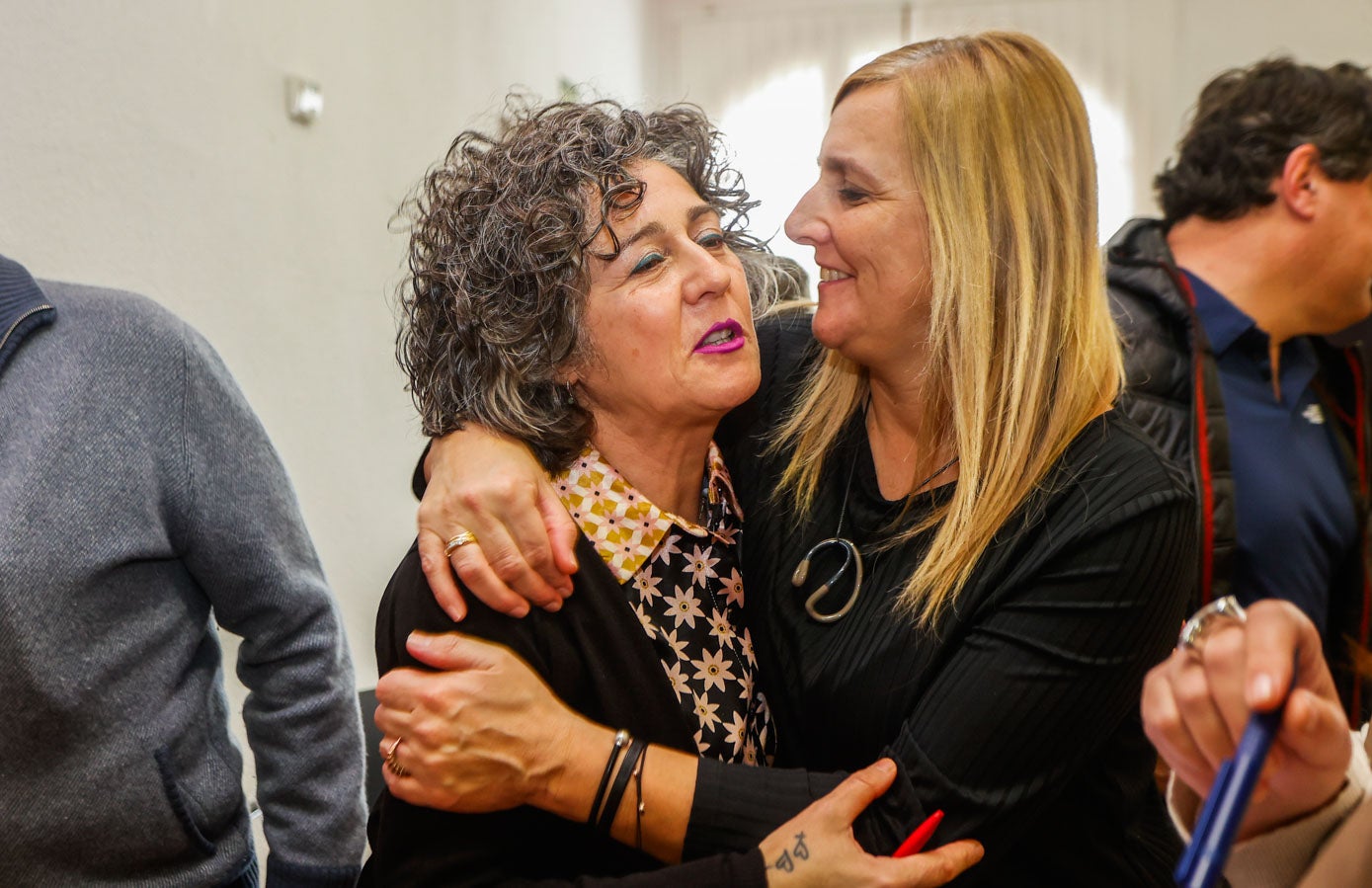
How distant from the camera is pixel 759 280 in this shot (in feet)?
5.81

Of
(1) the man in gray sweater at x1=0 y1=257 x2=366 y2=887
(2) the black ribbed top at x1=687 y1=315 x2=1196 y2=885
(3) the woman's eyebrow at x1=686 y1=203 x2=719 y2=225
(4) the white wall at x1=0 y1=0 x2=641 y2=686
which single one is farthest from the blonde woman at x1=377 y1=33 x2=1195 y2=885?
(4) the white wall at x1=0 y1=0 x2=641 y2=686

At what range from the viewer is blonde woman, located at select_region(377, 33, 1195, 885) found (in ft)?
3.97

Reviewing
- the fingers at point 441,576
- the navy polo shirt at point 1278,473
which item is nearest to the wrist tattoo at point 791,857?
the fingers at point 441,576

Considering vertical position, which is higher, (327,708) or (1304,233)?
(1304,233)

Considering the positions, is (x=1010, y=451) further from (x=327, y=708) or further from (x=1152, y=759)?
(x=327, y=708)

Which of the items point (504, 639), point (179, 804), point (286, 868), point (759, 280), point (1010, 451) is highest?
point (759, 280)

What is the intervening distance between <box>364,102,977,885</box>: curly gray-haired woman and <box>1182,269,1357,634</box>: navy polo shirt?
1.04 metres

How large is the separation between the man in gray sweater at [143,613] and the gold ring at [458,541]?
390mm

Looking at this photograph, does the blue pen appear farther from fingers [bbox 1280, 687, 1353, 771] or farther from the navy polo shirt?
the navy polo shirt

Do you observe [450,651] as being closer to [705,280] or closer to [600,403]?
[600,403]

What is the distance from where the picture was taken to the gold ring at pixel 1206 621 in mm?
756

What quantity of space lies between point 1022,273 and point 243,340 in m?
1.63

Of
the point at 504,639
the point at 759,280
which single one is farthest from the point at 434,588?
the point at 759,280

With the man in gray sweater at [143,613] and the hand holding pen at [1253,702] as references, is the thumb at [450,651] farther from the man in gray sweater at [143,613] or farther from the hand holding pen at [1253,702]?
the hand holding pen at [1253,702]
